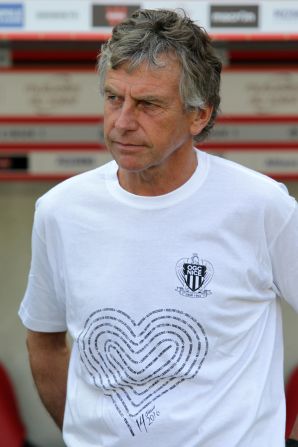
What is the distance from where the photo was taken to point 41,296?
262 cm

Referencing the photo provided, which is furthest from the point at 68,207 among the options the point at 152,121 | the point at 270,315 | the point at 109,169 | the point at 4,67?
the point at 4,67

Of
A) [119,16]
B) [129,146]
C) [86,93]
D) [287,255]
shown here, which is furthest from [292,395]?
[129,146]

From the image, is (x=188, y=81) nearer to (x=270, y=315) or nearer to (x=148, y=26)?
(x=148, y=26)

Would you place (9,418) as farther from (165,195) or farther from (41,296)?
(165,195)

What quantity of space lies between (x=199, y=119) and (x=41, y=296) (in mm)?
596

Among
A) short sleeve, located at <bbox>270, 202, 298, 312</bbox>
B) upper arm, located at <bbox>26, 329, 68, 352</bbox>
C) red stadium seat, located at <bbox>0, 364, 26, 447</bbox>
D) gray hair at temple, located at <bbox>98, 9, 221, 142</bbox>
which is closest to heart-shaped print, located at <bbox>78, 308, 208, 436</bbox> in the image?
short sleeve, located at <bbox>270, 202, 298, 312</bbox>

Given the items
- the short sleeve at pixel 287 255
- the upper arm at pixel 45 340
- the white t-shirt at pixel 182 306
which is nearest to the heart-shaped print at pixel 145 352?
the white t-shirt at pixel 182 306

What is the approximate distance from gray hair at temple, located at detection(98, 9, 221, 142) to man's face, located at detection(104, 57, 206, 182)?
20mm

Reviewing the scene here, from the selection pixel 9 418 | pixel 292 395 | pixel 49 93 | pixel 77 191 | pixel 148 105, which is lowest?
pixel 9 418

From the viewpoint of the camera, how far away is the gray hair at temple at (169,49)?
229 centimetres

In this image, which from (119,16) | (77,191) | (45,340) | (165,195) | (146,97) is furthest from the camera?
(119,16)

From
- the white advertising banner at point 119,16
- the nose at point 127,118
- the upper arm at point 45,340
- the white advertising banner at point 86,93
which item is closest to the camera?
the nose at point 127,118

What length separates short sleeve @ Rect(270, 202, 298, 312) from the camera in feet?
7.87
